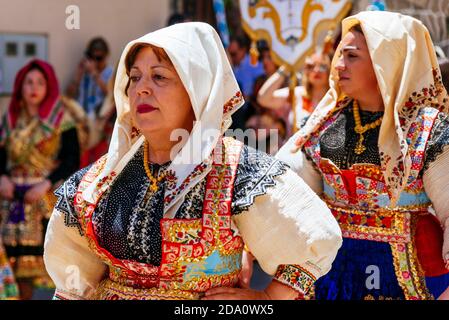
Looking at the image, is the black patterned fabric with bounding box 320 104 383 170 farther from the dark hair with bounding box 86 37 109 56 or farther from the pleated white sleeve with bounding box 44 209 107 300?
the dark hair with bounding box 86 37 109 56

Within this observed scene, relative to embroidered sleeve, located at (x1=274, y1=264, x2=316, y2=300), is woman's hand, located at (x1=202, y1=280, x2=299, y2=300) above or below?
below

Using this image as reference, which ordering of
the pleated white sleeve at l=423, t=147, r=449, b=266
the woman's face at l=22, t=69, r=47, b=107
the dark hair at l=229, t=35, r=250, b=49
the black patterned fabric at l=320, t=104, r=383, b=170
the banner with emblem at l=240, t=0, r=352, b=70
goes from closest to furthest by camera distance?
the pleated white sleeve at l=423, t=147, r=449, b=266 → the black patterned fabric at l=320, t=104, r=383, b=170 → the banner with emblem at l=240, t=0, r=352, b=70 → the woman's face at l=22, t=69, r=47, b=107 → the dark hair at l=229, t=35, r=250, b=49

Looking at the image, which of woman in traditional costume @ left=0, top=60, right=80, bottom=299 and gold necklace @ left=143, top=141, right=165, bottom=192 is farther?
woman in traditional costume @ left=0, top=60, right=80, bottom=299

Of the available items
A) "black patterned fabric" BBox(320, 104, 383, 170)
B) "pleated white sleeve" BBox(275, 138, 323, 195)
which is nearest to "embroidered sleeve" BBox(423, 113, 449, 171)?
"black patterned fabric" BBox(320, 104, 383, 170)

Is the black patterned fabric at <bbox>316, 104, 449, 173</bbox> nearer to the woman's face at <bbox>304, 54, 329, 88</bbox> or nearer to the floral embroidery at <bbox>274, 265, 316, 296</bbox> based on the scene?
the floral embroidery at <bbox>274, 265, 316, 296</bbox>

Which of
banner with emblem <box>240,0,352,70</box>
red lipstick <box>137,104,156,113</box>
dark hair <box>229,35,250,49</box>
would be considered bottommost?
dark hair <box>229,35,250,49</box>

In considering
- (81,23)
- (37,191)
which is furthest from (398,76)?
(81,23)

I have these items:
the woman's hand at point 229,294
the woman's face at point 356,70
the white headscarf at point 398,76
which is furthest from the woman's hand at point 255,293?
the woman's face at point 356,70

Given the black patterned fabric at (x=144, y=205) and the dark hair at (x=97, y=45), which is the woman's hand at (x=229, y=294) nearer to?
the black patterned fabric at (x=144, y=205)

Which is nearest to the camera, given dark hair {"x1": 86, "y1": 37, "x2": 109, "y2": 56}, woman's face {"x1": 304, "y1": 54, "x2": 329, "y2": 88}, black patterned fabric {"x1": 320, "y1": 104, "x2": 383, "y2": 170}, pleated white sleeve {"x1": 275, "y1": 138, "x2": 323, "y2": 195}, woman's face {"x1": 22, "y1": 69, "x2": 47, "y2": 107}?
black patterned fabric {"x1": 320, "y1": 104, "x2": 383, "y2": 170}

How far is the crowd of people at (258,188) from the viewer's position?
8.80 ft

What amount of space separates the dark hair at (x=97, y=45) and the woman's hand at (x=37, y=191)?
1.61 metres

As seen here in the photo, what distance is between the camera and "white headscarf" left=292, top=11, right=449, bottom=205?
3496 millimetres
